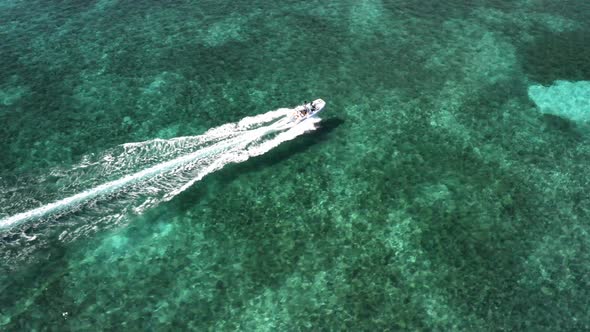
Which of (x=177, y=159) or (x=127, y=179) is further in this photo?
(x=177, y=159)

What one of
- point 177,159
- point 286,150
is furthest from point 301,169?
point 177,159

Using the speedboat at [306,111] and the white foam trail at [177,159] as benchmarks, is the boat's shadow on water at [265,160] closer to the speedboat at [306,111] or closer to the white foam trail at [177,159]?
the white foam trail at [177,159]

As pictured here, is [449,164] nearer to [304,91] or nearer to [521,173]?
[521,173]

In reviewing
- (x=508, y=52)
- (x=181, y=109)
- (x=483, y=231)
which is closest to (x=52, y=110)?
(x=181, y=109)

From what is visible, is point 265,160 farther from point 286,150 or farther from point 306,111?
point 306,111

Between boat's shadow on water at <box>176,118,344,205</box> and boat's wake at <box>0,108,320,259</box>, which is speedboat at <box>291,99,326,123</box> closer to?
boat's wake at <box>0,108,320,259</box>

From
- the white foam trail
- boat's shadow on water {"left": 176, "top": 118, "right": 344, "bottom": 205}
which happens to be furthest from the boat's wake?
boat's shadow on water {"left": 176, "top": 118, "right": 344, "bottom": 205}
